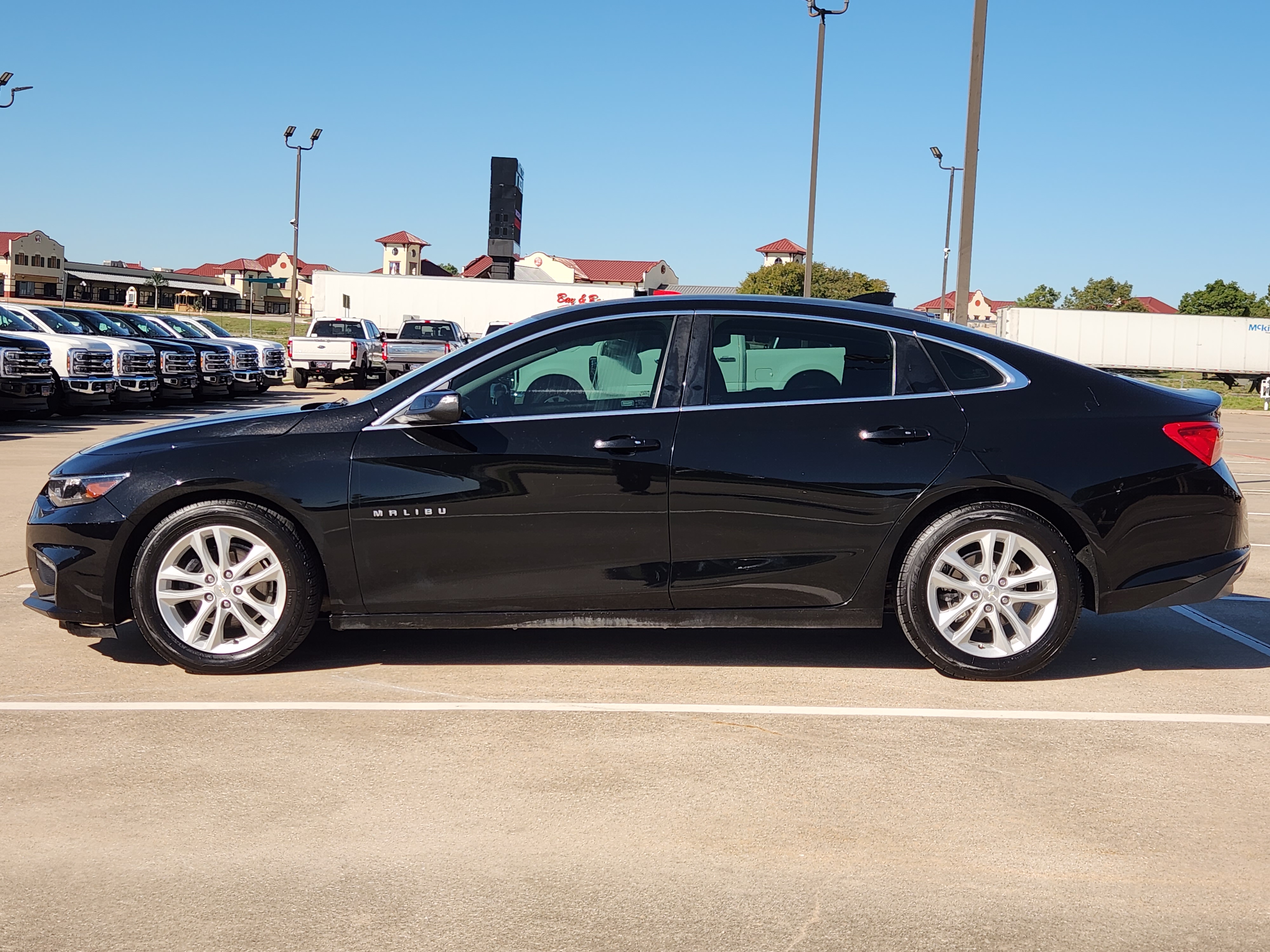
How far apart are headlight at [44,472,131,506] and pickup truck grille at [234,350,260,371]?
2425 centimetres

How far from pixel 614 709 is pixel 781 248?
15267 centimetres

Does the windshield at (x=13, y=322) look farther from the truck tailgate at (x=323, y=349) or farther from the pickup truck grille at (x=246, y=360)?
the truck tailgate at (x=323, y=349)

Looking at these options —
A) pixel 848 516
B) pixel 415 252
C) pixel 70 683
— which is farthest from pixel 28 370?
pixel 415 252

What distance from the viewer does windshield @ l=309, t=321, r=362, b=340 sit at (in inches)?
1369

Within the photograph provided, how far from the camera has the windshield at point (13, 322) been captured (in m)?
22.3

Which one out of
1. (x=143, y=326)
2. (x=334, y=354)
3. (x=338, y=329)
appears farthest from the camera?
(x=338, y=329)

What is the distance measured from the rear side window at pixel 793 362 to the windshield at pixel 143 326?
24222 mm

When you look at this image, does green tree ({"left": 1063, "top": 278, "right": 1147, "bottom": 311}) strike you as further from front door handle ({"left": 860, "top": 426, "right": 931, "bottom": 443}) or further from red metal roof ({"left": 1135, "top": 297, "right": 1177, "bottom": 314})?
front door handle ({"left": 860, "top": 426, "right": 931, "bottom": 443})

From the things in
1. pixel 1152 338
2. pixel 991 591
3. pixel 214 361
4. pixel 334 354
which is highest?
pixel 1152 338

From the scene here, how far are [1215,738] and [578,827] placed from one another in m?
2.49

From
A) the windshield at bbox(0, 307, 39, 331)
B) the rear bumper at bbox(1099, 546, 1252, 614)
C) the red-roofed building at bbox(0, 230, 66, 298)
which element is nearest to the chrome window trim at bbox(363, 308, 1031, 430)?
the rear bumper at bbox(1099, 546, 1252, 614)

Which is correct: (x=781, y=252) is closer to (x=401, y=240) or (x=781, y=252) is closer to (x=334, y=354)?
(x=401, y=240)

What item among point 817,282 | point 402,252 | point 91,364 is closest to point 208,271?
point 402,252

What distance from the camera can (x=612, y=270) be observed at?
14900 centimetres
